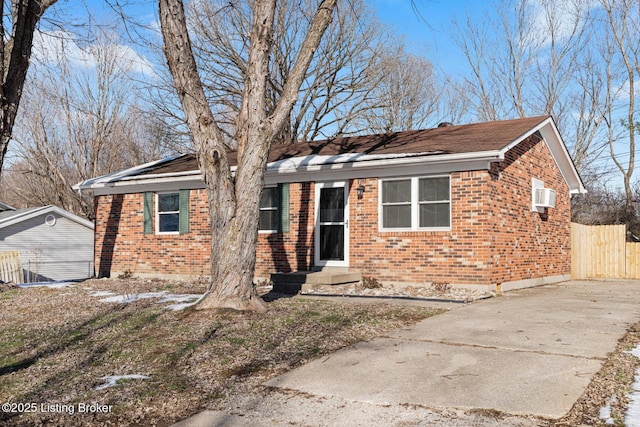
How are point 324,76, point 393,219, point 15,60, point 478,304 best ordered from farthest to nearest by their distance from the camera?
point 324,76, point 393,219, point 478,304, point 15,60

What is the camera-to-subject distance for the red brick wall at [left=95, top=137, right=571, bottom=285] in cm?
1161

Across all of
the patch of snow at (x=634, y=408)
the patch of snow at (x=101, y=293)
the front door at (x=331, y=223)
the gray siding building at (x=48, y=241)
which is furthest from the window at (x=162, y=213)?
the patch of snow at (x=634, y=408)

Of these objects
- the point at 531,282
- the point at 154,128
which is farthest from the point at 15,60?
the point at 154,128

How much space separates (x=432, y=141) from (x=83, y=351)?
31.1 feet

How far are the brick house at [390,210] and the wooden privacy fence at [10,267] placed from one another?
2.71 m

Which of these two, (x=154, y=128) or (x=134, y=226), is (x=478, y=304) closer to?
(x=134, y=226)

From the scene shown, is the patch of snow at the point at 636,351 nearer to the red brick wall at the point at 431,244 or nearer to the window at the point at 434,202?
the red brick wall at the point at 431,244

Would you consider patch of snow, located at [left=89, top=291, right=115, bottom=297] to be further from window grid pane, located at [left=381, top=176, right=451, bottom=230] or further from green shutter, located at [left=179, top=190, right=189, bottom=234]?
window grid pane, located at [left=381, top=176, right=451, bottom=230]

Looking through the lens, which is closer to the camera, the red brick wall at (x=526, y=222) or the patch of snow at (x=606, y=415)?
the patch of snow at (x=606, y=415)

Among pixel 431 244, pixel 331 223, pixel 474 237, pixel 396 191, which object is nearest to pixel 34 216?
pixel 331 223

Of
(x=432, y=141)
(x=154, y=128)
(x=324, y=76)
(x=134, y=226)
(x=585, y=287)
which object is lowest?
(x=585, y=287)

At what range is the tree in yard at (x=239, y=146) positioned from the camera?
8336 mm

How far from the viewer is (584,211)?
92.9 ft

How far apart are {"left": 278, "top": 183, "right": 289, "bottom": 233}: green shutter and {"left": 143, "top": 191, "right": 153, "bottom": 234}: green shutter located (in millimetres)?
4086
